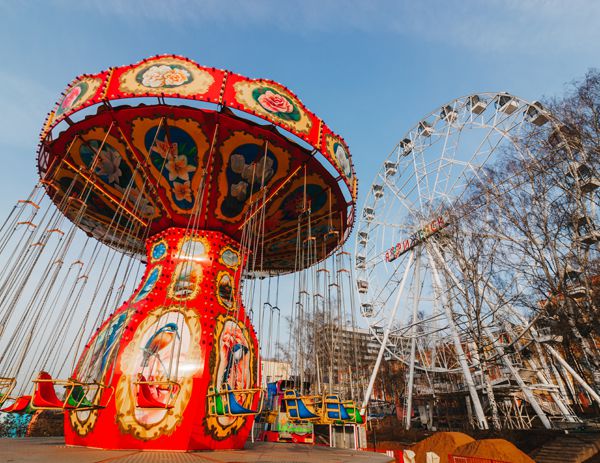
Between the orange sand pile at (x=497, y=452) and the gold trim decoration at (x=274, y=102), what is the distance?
11.0 meters

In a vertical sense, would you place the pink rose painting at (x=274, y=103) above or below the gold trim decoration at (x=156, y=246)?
above

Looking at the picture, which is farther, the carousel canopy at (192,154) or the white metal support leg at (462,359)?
the white metal support leg at (462,359)

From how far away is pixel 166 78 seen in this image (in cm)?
695

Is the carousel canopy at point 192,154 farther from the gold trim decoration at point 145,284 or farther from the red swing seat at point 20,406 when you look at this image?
the red swing seat at point 20,406

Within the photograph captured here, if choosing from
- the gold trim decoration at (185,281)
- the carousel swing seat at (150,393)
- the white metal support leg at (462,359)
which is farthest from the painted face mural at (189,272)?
the white metal support leg at (462,359)

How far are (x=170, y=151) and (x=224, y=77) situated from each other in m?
2.09

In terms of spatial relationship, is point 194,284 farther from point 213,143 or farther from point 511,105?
point 511,105

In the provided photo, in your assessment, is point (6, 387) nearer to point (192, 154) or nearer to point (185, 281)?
point (185, 281)

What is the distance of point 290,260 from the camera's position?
12633mm

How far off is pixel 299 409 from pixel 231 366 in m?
2.18

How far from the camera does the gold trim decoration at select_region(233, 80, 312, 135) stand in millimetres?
7195

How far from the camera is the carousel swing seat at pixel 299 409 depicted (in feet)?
20.9

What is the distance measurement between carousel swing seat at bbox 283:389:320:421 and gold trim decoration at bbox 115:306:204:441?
209cm

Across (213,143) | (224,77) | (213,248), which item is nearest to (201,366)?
(213,248)
